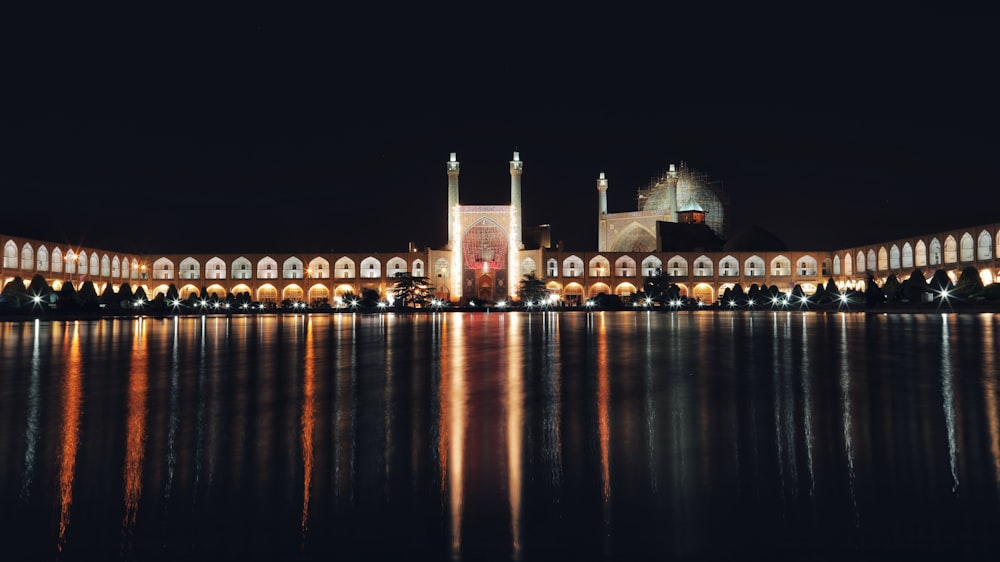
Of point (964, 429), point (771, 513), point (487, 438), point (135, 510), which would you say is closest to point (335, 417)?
point (487, 438)

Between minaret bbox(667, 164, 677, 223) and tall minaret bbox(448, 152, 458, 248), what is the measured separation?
15112 mm

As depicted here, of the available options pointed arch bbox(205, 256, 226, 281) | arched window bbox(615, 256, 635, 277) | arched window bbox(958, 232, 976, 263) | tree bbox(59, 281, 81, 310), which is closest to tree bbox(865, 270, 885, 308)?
arched window bbox(958, 232, 976, 263)

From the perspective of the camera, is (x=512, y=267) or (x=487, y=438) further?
(x=512, y=267)

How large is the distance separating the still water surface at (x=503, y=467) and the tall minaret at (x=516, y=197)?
1749 inches

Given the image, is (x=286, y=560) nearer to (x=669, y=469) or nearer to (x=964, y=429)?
(x=669, y=469)

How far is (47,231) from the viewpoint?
41.2m

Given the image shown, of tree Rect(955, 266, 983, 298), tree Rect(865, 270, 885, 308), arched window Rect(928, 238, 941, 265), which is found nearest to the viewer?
tree Rect(955, 266, 983, 298)

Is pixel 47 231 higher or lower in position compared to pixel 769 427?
higher

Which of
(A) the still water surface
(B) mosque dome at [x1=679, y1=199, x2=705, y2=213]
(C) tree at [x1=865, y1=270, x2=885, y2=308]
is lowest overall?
(A) the still water surface

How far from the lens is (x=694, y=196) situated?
55.9 meters

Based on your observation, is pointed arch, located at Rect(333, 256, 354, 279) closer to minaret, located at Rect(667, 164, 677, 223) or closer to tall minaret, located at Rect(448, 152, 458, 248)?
tall minaret, located at Rect(448, 152, 458, 248)

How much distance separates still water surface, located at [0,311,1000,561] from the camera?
7.51 feet

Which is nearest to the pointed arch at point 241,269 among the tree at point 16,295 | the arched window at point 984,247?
the tree at point 16,295

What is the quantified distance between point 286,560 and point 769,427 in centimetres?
274
